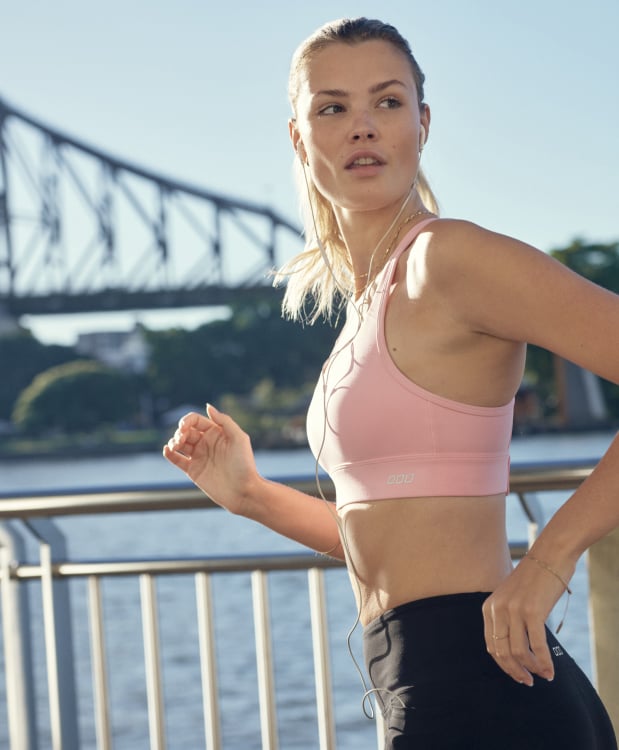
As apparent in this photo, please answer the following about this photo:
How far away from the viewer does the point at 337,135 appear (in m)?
1.02

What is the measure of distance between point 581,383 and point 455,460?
31219 mm

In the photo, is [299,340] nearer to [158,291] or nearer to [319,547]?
[158,291]

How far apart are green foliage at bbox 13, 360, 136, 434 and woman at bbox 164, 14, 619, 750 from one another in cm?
3623

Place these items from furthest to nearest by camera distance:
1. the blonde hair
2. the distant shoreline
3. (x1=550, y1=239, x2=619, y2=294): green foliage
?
(x1=550, y1=239, x2=619, y2=294): green foliage
the distant shoreline
the blonde hair

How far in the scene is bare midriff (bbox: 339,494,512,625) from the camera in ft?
3.11

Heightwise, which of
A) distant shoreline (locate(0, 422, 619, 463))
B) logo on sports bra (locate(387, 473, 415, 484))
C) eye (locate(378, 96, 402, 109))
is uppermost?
distant shoreline (locate(0, 422, 619, 463))

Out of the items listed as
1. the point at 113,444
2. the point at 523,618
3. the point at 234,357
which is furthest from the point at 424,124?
the point at 234,357

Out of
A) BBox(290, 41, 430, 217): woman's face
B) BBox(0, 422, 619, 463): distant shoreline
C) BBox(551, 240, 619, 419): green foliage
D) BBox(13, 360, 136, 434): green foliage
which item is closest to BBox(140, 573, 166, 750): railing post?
BBox(290, 41, 430, 217): woman's face

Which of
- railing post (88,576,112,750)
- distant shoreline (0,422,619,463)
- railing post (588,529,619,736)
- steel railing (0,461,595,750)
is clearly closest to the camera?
railing post (588,529,619,736)

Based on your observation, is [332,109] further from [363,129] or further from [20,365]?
[20,365]

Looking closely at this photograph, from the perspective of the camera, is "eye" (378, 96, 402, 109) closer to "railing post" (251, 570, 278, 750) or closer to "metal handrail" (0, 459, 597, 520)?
"metal handrail" (0, 459, 597, 520)

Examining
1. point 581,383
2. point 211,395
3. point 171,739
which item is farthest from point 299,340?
point 171,739

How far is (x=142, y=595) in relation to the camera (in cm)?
176

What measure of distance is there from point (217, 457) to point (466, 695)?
0.38m
